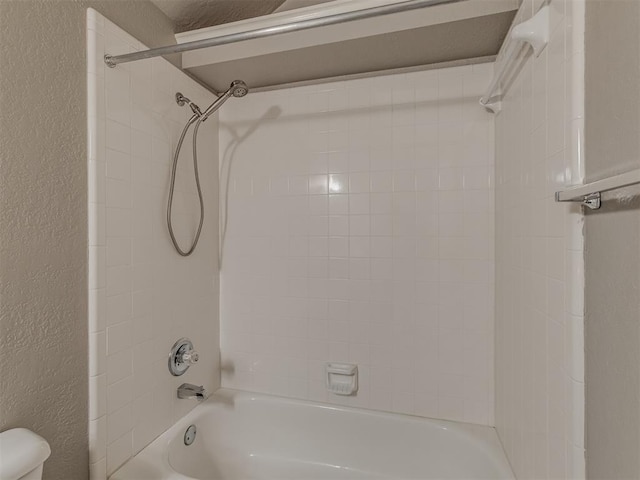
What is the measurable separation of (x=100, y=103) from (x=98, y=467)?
1182mm

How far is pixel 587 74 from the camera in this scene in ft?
2.45

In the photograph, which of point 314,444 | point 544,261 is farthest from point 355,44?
point 314,444

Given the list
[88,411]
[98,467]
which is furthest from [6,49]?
[98,467]

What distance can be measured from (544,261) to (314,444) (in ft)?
4.39

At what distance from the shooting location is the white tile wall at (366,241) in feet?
5.10

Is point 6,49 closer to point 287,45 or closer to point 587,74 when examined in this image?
point 287,45

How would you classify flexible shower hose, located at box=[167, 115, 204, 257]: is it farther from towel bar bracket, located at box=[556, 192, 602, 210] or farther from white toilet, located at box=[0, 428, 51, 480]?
towel bar bracket, located at box=[556, 192, 602, 210]

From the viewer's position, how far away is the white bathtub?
4.81 ft

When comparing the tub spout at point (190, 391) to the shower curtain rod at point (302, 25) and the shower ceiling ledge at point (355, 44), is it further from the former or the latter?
the shower ceiling ledge at point (355, 44)

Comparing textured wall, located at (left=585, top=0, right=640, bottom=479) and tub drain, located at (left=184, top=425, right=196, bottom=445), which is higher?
textured wall, located at (left=585, top=0, right=640, bottom=479)

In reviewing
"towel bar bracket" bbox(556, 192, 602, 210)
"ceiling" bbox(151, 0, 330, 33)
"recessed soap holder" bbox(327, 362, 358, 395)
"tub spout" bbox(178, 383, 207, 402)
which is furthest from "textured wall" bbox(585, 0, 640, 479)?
"tub spout" bbox(178, 383, 207, 402)

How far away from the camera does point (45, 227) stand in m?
1.00

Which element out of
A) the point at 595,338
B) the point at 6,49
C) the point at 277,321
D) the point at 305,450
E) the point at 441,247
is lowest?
the point at 305,450

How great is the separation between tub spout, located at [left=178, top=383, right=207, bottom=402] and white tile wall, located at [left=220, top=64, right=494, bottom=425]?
0.35 meters
